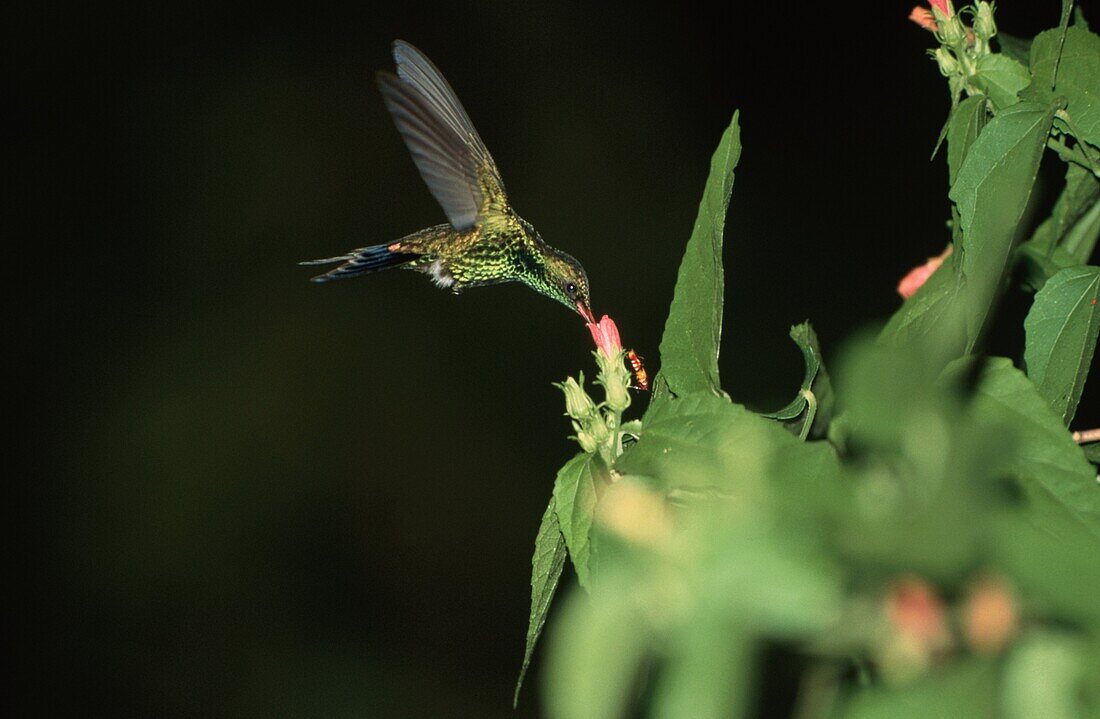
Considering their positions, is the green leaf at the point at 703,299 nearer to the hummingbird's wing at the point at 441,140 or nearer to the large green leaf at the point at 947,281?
the large green leaf at the point at 947,281

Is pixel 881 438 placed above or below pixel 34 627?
above

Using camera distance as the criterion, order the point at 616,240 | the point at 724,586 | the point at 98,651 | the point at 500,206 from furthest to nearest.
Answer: the point at 616,240 → the point at 98,651 → the point at 500,206 → the point at 724,586

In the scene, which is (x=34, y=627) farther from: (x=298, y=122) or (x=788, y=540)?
(x=788, y=540)

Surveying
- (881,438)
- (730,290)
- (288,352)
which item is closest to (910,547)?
(881,438)

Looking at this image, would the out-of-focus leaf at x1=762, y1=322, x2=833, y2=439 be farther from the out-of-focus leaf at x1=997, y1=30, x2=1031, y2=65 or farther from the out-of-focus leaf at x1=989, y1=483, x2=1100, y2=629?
the out-of-focus leaf at x1=989, y1=483, x2=1100, y2=629

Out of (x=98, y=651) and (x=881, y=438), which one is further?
(x=98, y=651)

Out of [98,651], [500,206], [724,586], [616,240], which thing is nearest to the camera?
[724,586]

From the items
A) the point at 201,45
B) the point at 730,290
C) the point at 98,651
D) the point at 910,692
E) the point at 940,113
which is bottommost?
the point at 98,651

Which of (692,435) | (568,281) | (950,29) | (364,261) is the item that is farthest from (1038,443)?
(364,261)
